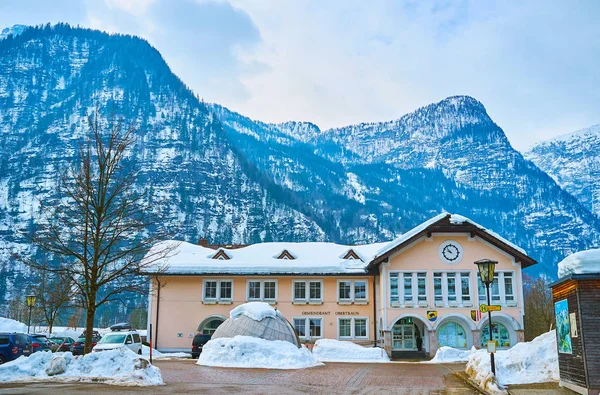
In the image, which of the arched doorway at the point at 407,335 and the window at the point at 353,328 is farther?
the window at the point at 353,328

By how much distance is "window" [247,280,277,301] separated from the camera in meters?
52.8

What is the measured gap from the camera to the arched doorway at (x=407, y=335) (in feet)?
167

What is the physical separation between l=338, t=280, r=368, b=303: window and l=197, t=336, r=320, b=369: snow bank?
18.2 meters

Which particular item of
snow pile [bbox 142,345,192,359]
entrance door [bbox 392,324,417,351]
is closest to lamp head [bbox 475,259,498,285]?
snow pile [bbox 142,345,192,359]

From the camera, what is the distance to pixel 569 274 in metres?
18.5

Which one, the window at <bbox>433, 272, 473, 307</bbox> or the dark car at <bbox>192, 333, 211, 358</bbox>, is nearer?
the dark car at <bbox>192, 333, 211, 358</bbox>

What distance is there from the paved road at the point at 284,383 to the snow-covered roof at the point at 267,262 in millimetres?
21506

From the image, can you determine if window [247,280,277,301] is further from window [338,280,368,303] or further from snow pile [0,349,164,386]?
snow pile [0,349,164,386]

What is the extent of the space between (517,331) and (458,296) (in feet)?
16.7

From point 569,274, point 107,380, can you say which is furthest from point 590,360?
point 107,380

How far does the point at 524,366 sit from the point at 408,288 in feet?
84.3

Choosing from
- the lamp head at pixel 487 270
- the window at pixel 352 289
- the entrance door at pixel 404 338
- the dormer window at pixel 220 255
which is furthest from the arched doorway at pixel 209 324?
the lamp head at pixel 487 270

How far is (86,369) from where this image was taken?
2256cm

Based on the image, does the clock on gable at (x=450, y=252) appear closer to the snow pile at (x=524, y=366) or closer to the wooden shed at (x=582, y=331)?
the snow pile at (x=524, y=366)
